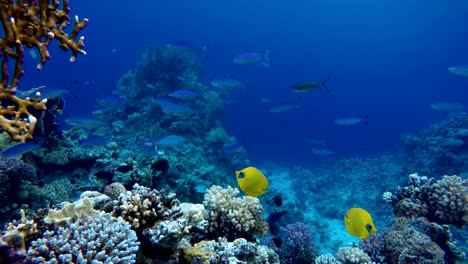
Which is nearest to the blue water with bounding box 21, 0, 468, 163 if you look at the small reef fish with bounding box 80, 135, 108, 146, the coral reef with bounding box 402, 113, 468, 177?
the coral reef with bounding box 402, 113, 468, 177

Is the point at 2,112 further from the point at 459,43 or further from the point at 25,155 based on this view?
the point at 459,43

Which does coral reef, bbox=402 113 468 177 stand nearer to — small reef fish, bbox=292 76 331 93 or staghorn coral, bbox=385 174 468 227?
small reef fish, bbox=292 76 331 93

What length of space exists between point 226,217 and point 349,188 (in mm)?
12944

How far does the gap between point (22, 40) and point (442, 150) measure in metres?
16.2

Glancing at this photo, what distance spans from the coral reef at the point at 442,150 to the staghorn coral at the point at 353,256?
11.0m

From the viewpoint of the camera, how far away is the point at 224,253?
9.71 ft

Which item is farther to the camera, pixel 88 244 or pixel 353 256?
pixel 353 256

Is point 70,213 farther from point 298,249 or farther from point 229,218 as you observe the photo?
point 298,249

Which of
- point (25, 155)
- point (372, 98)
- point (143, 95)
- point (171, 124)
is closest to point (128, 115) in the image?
point (143, 95)

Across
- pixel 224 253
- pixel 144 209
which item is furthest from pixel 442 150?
pixel 144 209

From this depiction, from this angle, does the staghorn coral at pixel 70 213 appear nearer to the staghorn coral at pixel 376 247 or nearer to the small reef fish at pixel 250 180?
the small reef fish at pixel 250 180

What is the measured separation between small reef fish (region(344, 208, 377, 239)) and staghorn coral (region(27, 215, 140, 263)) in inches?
128

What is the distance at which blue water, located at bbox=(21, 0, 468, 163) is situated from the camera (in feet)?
183

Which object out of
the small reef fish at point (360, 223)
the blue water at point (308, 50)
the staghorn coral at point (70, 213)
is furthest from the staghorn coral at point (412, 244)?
the blue water at point (308, 50)
